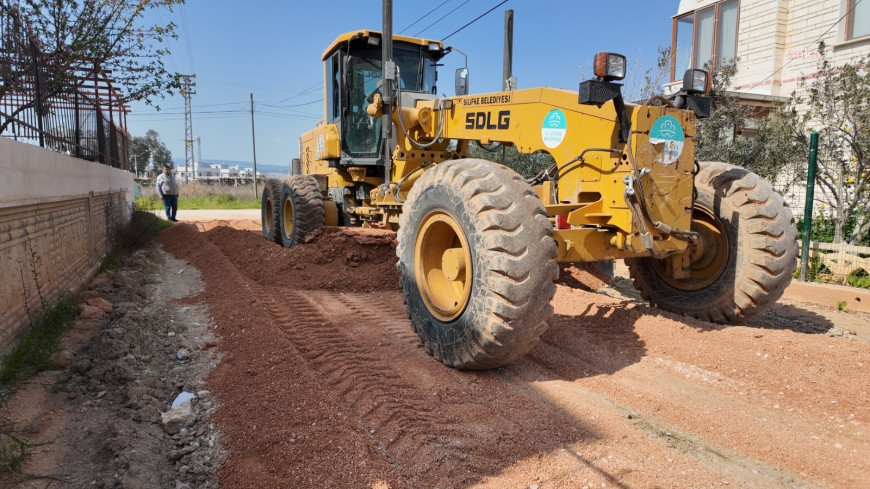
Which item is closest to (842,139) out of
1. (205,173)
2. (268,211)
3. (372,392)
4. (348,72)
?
(348,72)

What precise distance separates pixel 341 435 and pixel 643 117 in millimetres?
3035

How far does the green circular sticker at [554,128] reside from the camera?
15.0ft

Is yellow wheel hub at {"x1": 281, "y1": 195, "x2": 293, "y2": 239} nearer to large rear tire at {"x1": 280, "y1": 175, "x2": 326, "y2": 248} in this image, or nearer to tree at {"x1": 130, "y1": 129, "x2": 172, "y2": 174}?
large rear tire at {"x1": 280, "y1": 175, "x2": 326, "y2": 248}

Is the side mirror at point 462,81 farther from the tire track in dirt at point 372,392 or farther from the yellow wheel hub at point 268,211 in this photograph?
the yellow wheel hub at point 268,211

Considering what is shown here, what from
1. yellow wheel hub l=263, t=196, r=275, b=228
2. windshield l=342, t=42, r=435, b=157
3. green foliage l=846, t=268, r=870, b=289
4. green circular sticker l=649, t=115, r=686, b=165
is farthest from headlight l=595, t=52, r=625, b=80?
yellow wheel hub l=263, t=196, r=275, b=228

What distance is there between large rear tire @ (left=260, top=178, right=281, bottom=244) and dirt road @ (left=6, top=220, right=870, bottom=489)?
398cm

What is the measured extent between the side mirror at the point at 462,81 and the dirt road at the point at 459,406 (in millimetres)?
3533

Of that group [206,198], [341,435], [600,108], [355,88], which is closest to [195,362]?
[341,435]

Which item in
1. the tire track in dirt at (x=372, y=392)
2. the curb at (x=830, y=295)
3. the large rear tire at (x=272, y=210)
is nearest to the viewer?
the tire track in dirt at (x=372, y=392)

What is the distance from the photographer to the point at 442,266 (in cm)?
433

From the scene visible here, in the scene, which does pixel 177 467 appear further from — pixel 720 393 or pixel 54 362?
pixel 720 393

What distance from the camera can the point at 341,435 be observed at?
296 cm

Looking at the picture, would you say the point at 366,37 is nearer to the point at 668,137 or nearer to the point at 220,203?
the point at 668,137

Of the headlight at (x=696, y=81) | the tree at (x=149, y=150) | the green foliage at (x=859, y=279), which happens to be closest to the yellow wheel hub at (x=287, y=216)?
the headlight at (x=696, y=81)
